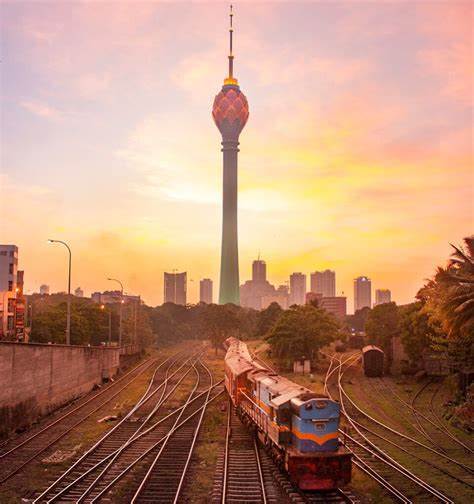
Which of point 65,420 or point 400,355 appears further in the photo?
point 400,355

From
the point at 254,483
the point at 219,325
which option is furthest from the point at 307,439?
the point at 219,325

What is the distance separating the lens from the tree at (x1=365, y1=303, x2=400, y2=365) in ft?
245

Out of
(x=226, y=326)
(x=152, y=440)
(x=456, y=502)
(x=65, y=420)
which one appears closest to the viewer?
(x=456, y=502)

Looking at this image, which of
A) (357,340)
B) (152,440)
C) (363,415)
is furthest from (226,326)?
(152,440)

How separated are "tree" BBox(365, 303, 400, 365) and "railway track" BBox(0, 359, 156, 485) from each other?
127ft

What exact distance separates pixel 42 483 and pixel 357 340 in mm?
87695

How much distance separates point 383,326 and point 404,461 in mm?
53158

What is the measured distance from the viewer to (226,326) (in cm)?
10194

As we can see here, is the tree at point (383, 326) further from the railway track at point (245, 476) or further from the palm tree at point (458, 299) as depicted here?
the palm tree at point (458, 299)

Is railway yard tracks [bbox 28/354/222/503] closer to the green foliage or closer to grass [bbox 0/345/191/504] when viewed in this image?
grass [bbox 0/345/191/504]

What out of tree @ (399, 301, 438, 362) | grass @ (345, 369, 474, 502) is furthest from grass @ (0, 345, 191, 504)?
tree @ (399, 301, 438, 362)

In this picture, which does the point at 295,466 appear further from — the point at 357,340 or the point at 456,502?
the point at 357,340

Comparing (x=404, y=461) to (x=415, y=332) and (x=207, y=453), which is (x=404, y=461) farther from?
(x=415, y=332)

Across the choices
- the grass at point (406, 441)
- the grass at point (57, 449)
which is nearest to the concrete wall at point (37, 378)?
the grass at point (57, 449)
